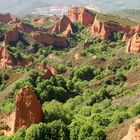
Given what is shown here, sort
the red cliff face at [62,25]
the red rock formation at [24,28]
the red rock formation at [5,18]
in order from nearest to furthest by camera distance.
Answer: the red rock formation at [24,28] < the red cliff face at [62,25] < the red rock formation at [5,18]

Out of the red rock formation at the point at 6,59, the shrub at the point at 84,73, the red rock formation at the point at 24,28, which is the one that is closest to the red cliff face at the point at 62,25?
the red rock formation at the point at 24,28

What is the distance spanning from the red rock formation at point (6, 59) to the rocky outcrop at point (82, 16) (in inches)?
1857

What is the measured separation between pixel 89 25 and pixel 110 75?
191 feet

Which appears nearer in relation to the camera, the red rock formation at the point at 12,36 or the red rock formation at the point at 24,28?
the red rock formation at the point at 12,36

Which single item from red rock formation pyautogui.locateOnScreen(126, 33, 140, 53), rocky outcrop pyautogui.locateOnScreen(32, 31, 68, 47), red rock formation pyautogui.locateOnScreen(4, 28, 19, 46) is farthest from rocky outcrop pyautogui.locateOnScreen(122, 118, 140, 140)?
rocky outcrop pyautogui.locateOnScreen(32, 31, 68, 47)

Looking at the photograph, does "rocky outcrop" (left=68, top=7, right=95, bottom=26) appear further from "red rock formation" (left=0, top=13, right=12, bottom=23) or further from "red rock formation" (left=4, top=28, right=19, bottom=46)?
"red rock formation" (left=4, top=28, right=19, bottom=46)

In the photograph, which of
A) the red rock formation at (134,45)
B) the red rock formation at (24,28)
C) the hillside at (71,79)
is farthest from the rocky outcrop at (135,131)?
the red rock formation at (24,28)

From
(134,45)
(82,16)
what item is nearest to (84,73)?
(134,45)

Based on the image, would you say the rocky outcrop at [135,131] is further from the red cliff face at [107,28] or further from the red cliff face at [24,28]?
the red cliff face at [24,28]

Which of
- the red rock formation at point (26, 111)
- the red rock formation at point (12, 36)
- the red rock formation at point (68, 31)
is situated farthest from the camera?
the red rock formation at point (68, 31)

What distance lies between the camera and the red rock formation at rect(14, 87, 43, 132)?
149ft

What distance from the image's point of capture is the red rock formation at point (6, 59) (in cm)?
9981

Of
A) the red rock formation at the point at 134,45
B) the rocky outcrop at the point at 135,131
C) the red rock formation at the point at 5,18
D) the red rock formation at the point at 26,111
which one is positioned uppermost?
the rocky outcrop at the point at 135,131

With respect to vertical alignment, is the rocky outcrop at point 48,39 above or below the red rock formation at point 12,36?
below
